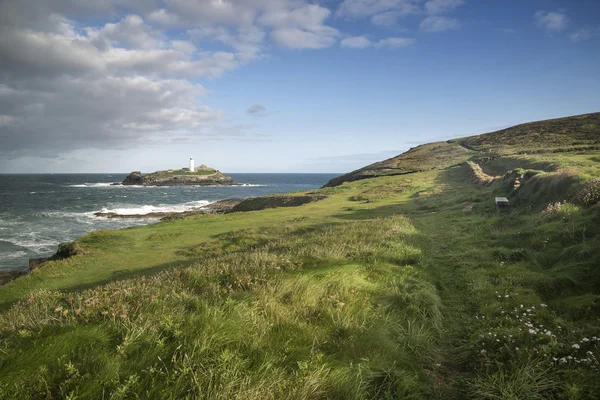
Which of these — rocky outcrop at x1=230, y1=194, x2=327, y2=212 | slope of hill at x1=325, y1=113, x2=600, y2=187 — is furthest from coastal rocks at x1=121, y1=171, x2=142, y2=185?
rocky outcrop at x1=230, y1=194, x2=327, y2=212

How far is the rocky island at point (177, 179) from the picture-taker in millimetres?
161500

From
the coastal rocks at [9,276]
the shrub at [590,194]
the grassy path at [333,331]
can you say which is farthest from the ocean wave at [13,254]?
the shrub at [590,194]

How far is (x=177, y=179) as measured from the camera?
164m

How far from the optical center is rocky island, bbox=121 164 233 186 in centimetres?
16150

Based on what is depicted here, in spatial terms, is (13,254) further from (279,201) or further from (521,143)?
(521,143)

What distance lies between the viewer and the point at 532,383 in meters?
4.28

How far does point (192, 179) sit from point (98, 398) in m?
171

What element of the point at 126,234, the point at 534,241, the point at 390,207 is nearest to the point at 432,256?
the point at 534,241

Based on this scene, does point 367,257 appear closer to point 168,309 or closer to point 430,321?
point 430,321

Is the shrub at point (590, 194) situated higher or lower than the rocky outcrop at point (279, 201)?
higher

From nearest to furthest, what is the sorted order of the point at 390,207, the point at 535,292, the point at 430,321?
the point at 430,321 → the point at 535,292 → the point at 390,207

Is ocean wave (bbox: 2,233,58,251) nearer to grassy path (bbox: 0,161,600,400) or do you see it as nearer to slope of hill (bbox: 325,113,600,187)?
grassy path (bbox: 0,161,600,400)

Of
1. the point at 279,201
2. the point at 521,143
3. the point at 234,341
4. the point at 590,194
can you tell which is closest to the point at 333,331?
the point at 234,341

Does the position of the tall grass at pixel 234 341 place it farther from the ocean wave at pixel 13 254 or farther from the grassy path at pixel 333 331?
the ocean wave at pixel 13 254
